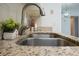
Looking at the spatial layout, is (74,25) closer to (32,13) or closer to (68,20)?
(68,20)

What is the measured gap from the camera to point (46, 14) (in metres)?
1.28

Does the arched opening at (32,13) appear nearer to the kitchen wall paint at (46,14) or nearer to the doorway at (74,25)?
the kitchen wall paint at (46,14)

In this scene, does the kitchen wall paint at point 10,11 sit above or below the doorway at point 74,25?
above

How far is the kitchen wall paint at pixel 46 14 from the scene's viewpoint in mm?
1253

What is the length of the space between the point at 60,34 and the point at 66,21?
4.7 inches

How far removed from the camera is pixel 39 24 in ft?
4.23

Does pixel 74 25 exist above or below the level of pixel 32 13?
below

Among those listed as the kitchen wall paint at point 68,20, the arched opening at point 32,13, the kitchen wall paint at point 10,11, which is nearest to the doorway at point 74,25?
the kitchen wall paint at point 68,20

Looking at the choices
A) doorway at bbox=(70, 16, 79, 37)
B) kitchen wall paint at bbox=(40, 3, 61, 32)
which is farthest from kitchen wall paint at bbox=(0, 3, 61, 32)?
doorway at bbox=(70, 16, 79, 37)

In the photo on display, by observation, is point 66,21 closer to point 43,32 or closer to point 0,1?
point 43,32

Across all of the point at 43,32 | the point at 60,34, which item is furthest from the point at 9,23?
the point at 60,34

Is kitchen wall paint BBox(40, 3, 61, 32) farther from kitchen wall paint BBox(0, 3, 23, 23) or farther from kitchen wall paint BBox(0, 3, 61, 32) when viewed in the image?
kitchen wall paint BBox(0, 3, 23, 23)

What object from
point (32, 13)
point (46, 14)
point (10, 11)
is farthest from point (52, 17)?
point (10, 11)

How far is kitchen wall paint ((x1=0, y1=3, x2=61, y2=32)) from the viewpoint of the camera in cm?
125
